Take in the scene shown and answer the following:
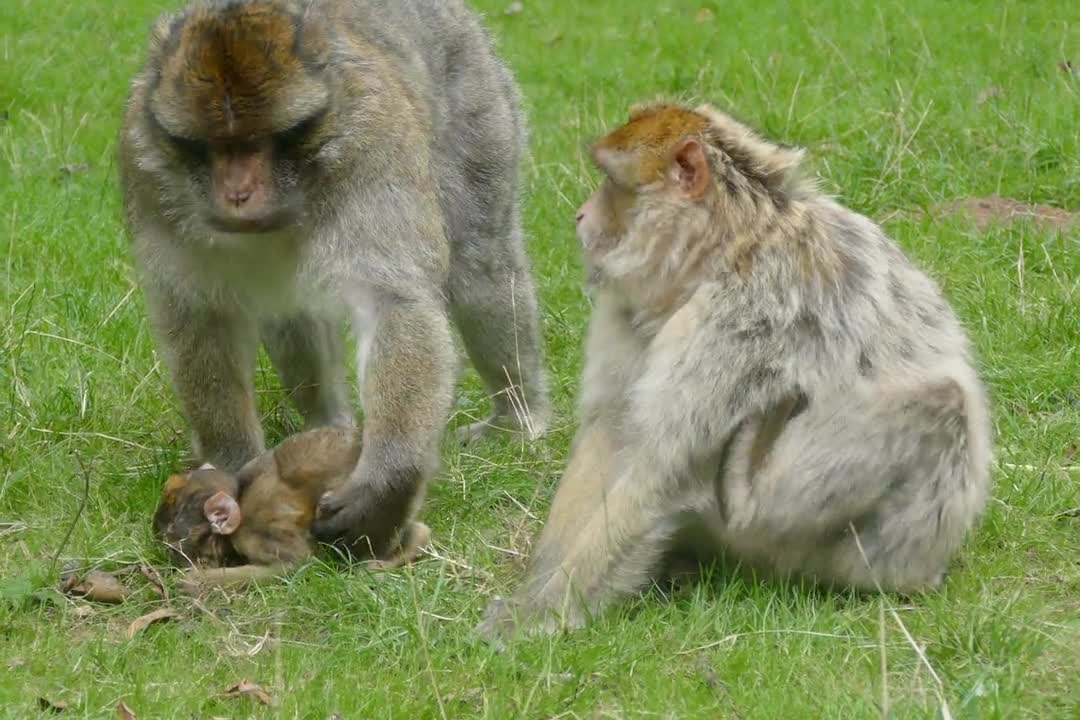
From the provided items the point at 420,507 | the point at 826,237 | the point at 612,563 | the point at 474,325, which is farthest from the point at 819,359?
the point at 474,325

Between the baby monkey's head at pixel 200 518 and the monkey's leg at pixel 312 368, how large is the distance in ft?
3.55

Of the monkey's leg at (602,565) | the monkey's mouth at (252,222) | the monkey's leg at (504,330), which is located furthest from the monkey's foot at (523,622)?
→ the monkey's leg at (504,330)

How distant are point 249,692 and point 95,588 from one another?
0.88 meters

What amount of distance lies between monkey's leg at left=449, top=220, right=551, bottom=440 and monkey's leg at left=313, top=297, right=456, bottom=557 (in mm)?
1110

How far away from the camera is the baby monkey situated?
478 cm

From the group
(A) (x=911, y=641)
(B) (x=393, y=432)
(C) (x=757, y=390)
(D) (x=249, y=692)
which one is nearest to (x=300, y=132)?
(B) (x=393, y=432)

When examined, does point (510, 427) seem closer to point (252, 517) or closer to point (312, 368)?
point (312, 368)

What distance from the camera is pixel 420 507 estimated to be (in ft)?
16.5

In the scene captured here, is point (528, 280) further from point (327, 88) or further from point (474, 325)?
point (327, 88)

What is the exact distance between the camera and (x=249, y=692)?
4020 millimetres

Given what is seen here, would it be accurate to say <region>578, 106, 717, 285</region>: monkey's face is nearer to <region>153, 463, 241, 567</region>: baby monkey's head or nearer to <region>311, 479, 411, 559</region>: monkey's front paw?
Result: <region>311, 479, 411, 559</region>: monkey's front paw

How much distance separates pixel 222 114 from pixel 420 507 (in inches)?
50.0

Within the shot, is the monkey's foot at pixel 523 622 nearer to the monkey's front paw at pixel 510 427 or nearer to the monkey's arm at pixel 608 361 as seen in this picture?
the monkey's arm at pixel 608 361

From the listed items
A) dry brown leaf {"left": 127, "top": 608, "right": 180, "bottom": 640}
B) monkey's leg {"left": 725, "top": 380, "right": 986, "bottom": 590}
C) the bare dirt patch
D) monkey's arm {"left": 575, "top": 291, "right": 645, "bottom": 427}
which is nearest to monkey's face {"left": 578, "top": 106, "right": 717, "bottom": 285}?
monkey's arm {"left": 575, "top": 291, "right": 645, "bottom": 427}
